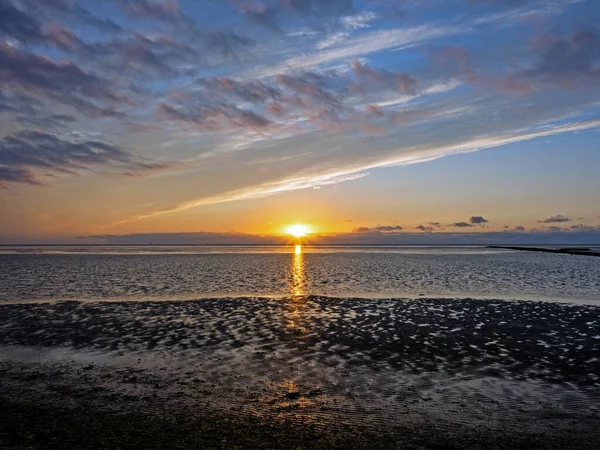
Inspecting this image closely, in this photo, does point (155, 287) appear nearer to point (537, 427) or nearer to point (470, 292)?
point (470, 292)

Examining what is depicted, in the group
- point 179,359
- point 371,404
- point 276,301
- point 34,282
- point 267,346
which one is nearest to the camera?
point 371,404

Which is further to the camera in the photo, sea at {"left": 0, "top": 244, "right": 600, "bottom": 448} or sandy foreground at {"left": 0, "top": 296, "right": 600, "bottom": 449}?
sea at {"left": 0, "top": 244, "right": 600, "bottom": 448}

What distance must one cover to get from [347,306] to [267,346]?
13453 mm

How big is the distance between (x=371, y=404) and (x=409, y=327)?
1263 centimetres

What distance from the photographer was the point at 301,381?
15.0 metres

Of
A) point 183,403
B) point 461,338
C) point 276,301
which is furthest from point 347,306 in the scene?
point 183,403

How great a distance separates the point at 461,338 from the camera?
72.4 feet

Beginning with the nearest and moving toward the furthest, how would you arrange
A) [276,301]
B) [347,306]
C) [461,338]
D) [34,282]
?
[461,338]
[347,306]
[276,301]
[34,282]

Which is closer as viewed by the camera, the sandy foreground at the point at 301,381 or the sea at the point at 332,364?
the sandy foreground at the point at 301,381

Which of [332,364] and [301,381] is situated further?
[332,364]

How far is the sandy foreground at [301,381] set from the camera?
10.6m

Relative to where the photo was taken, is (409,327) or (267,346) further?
(409,327)

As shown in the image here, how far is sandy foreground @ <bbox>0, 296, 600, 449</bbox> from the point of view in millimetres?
10617

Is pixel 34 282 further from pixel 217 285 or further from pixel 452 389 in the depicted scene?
pixel 452 389
